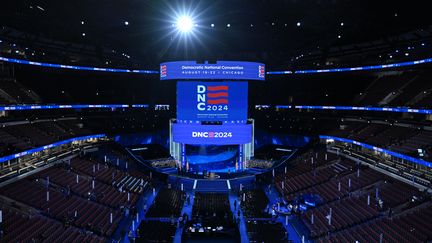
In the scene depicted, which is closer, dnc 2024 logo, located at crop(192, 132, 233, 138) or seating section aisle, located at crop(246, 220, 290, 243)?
seating section aisle, located at crop(246, 220, 290, 243)

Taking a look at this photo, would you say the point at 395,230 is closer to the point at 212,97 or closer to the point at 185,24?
the point at 212,97

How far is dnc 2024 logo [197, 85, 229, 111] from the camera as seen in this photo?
34.6 m

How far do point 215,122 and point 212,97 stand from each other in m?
2.75

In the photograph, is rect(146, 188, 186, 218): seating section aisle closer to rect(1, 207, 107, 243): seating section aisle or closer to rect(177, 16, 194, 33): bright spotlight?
rect(1, 207, 107, 243): seating section aisle

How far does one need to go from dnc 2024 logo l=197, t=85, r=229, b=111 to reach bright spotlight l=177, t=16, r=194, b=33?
6307mm

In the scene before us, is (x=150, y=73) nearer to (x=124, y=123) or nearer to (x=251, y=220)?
(x=124, y=123)

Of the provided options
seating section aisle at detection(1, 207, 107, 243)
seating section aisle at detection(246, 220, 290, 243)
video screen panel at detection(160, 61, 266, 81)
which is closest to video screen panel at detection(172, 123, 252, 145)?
video screen panel at detection(160, 61, 266, 81)

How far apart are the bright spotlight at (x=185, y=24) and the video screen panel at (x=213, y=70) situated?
3.69 meters

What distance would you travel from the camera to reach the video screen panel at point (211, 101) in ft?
114

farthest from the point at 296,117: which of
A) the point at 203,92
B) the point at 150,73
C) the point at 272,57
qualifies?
the point at 150,73

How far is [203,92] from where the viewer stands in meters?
34.7

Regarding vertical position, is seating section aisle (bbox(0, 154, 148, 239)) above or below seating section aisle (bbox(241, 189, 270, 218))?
above

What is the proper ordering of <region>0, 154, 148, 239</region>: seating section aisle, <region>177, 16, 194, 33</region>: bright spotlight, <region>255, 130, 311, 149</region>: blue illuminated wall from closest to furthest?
<region>0, 154, 148, 239</region>: seating section aisle → <region>177, 16, 194, 33</region>: bright spotlight → <region>255, 130, 311, 149</region>: blue illuminated wall

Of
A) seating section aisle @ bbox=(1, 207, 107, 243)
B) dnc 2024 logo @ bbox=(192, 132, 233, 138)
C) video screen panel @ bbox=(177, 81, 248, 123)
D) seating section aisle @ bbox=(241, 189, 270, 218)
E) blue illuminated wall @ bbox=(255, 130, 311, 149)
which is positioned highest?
video screen panel @ bbox=(177, 81, 248, 123)
